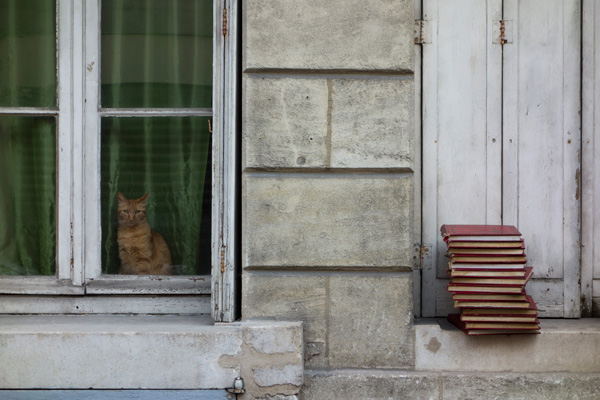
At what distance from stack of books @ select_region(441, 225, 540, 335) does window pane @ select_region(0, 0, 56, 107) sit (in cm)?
240

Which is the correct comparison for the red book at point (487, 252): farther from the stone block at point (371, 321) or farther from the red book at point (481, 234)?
the stone block at point (371, 321)

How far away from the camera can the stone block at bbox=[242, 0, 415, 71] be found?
3.07m

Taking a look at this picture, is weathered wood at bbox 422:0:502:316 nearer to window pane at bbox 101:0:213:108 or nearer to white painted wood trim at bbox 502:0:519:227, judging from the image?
white painted wood trim at bbox 502:0:519:227

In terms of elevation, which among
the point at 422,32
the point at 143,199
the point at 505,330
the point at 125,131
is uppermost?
the point at 422,32

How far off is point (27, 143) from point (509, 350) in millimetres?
2869

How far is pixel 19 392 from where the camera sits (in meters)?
2.99

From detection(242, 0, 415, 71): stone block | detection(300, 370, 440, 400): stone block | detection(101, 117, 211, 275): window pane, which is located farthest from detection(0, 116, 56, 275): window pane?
detection(300, 370, 440, 400): stone block

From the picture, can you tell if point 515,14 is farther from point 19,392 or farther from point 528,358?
point 19,392

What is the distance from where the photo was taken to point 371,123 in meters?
3.08

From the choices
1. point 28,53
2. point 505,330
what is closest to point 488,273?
point 505,330

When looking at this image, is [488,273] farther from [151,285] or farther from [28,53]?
[28,53]

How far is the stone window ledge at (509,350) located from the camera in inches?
121

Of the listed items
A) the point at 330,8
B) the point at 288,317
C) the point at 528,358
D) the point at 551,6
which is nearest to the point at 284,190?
the point at 288,317

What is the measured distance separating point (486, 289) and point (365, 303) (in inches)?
23.6
